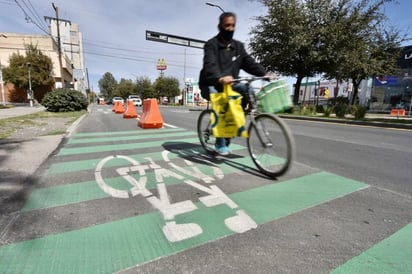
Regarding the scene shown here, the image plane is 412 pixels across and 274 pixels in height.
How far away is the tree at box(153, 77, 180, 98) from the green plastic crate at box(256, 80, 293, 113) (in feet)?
194

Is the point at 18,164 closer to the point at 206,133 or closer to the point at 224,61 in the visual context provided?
the point at 206,133

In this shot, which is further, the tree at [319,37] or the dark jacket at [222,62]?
the tree at [319,37]

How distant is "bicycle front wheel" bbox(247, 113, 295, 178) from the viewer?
3061 mm

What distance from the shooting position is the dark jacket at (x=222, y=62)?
3607 millimetres

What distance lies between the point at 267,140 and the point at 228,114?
65cm

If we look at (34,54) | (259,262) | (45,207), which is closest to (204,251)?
(259,262)

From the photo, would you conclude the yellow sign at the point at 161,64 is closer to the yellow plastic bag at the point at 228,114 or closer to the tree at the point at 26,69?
the tree at the point at 26,69

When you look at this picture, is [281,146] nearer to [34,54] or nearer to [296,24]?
[296,24]

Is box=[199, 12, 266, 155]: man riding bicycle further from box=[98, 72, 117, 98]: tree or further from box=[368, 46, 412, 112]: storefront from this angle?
box=[98, 72, 117, 98]: tree

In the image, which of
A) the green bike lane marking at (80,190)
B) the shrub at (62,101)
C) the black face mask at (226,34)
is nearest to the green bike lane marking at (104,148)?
the green bike lane marking at (80,190)

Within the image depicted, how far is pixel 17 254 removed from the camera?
175 centimetres

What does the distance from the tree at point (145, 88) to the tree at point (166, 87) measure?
7.23 feet

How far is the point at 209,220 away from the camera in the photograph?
7.34ft

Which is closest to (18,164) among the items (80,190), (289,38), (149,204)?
(80,190)
